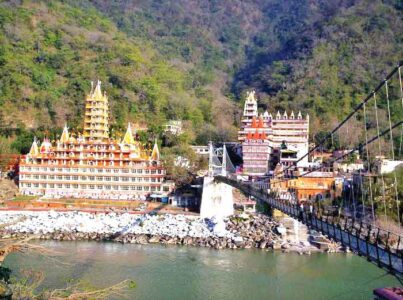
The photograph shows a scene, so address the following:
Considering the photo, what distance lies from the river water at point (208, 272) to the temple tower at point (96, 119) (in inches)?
309

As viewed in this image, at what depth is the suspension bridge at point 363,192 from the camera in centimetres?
775

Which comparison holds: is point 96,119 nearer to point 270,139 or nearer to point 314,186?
point 270,139

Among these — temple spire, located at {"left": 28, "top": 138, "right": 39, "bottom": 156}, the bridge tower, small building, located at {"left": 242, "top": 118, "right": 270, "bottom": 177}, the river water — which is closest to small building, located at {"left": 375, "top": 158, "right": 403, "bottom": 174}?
the river water

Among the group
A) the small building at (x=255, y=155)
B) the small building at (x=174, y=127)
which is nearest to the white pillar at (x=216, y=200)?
the small building at (x=255, y=155)

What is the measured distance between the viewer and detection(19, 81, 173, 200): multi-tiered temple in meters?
20.6

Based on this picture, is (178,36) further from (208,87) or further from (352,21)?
(352,21)

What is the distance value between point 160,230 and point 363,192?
5.91m

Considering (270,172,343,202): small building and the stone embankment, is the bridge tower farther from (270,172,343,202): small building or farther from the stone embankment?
(270,172,343,202): small building

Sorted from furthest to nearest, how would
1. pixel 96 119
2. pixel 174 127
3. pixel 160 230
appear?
pixel 174 127
pixel 96 119
pixel 160 230

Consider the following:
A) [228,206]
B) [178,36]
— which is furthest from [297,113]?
[178,36]

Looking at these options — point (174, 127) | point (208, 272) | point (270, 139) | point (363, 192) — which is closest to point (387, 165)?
point (363, 192)

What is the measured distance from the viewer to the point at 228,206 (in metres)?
18.6

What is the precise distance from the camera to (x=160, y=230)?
1639 cm

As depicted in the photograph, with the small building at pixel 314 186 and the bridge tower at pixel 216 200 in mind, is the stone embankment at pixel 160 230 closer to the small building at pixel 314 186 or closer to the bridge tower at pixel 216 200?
the bridge tower at pixel 216 200
